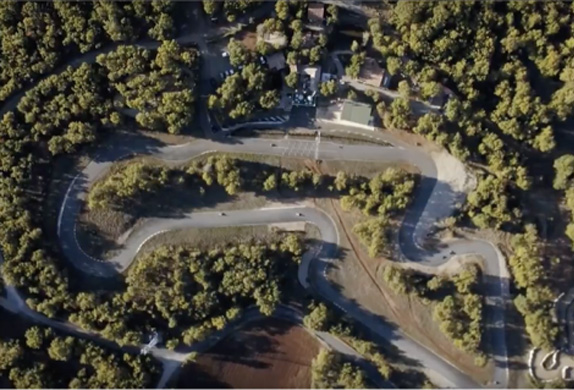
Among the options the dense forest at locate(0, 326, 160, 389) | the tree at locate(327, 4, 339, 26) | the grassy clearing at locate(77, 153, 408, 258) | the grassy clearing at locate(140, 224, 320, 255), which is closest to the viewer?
the dense forest at locate(0, 326, 160, 389)

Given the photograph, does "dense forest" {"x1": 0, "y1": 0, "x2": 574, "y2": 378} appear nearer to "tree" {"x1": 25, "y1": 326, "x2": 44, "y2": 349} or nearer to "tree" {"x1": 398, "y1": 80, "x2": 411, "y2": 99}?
"tree" {"x1": 398, "y1": 80, "x2": 411, "y2": 99}

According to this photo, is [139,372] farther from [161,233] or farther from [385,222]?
[385,222]

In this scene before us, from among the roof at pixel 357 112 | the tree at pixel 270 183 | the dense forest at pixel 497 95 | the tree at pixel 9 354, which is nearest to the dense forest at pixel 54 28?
the tree at pixel 270 183

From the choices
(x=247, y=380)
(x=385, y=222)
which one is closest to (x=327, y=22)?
(x=385, y=222)

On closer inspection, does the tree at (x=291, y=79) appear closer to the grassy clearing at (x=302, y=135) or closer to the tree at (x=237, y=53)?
the tree at (x=237, y=53)

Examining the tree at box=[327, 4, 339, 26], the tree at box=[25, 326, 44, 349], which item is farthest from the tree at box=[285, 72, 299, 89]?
the tree at box=[25, 326, 44, 349]

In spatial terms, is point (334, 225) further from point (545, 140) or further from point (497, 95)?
point (545, 140)
